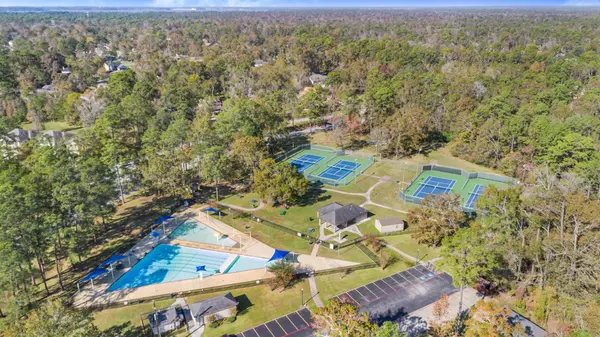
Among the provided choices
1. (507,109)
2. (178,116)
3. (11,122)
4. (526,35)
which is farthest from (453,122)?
(526,35)

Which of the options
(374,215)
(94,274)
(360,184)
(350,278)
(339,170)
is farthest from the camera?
(339,170)

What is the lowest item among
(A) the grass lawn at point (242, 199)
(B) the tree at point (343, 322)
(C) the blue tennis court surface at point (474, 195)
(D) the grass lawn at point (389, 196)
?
(C) the blue tennis court surface at point (474, 195)

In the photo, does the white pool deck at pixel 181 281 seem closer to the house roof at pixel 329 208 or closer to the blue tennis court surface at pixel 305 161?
the house roof at pixel 329 208

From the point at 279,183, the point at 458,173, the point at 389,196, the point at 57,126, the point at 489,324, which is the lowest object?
the point at 458,173

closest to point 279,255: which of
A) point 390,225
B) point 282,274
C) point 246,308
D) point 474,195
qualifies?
point 282,274

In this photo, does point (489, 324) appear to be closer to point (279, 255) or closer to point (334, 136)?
point (279, 255)

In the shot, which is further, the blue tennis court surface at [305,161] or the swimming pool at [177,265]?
the blue tennis court surface at [305,161]

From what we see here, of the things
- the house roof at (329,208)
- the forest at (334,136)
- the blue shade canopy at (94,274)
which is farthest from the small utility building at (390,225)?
the blue shade canopy at (94,274)
